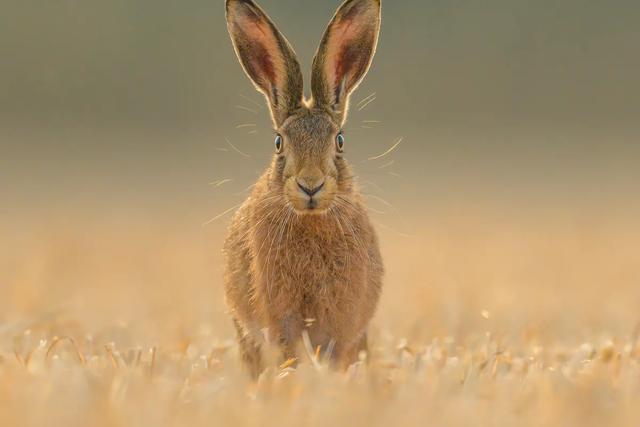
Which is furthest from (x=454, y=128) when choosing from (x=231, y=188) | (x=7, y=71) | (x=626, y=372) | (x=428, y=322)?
(x=626, y=372)

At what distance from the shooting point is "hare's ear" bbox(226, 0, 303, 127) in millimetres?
5863

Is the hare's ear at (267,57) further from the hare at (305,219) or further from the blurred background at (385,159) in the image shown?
the blurred background at (385,159)

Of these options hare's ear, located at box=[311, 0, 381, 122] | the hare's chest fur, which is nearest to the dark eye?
A: hare's ear, located at box=[311, 0, 381, 122]

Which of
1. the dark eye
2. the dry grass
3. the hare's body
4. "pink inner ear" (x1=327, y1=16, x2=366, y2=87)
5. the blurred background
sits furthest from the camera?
the blurred background

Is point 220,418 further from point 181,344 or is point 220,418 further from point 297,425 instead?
point 181,344

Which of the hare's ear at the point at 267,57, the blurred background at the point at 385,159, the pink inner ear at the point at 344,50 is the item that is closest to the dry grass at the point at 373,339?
the blurred background at the point at 385,159

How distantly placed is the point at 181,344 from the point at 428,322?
66.2 inches

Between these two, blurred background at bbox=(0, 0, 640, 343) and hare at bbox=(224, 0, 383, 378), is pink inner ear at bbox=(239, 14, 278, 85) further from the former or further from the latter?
blurred background at bbox=(0, 0, 640, 343)

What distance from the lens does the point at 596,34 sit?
28.9 metres

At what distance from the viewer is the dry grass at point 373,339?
373 cm

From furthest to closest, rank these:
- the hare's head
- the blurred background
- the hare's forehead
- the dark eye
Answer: the blurred background
the dark eye
the hare's forehead
the hare's head

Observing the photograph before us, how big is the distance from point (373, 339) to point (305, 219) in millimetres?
1044

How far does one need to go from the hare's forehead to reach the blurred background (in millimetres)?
506

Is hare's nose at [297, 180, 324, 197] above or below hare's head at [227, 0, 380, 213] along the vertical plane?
below
